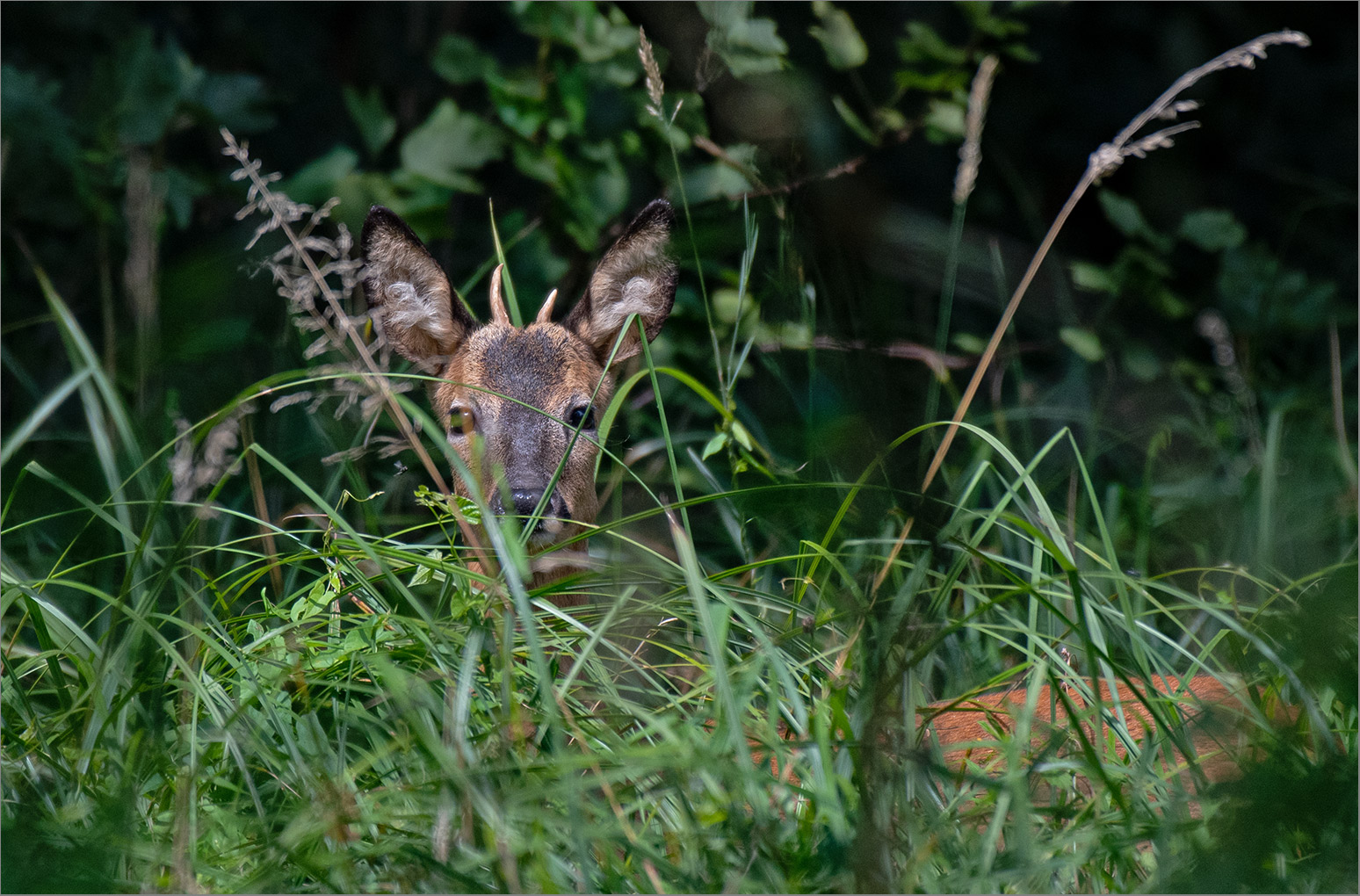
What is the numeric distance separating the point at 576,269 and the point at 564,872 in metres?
3.16

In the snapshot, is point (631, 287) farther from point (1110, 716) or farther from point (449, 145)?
point (1110, 716)

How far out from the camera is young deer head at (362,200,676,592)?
3.36 meters

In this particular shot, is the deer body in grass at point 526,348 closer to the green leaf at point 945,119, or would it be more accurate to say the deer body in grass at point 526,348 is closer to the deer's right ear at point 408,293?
the deer's right ear at point 408,293

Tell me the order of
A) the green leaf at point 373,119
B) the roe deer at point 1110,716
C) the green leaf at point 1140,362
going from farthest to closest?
the green leaf at point 1140,362, the green leaf at point 373,119, the roe deer at point 1110,716

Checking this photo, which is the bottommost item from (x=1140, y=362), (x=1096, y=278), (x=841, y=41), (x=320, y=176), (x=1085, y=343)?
(x=1140, y=362)

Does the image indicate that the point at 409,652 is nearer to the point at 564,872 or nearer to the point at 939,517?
the point at 564,872

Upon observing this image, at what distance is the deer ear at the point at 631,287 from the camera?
3547 mm

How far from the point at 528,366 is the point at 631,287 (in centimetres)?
A: 41

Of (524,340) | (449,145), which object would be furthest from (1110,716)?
(449,145)

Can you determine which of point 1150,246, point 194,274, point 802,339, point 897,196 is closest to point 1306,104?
point 1150,246

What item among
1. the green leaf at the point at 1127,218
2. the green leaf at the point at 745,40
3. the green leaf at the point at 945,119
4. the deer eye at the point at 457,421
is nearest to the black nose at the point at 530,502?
the deer eye at the point at 457,421

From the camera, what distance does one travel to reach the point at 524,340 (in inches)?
144

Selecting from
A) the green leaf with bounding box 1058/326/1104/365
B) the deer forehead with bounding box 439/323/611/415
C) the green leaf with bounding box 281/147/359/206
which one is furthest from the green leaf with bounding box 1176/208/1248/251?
the green leaf with bounding box 281/147/359/206

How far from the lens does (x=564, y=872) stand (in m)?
1.69
